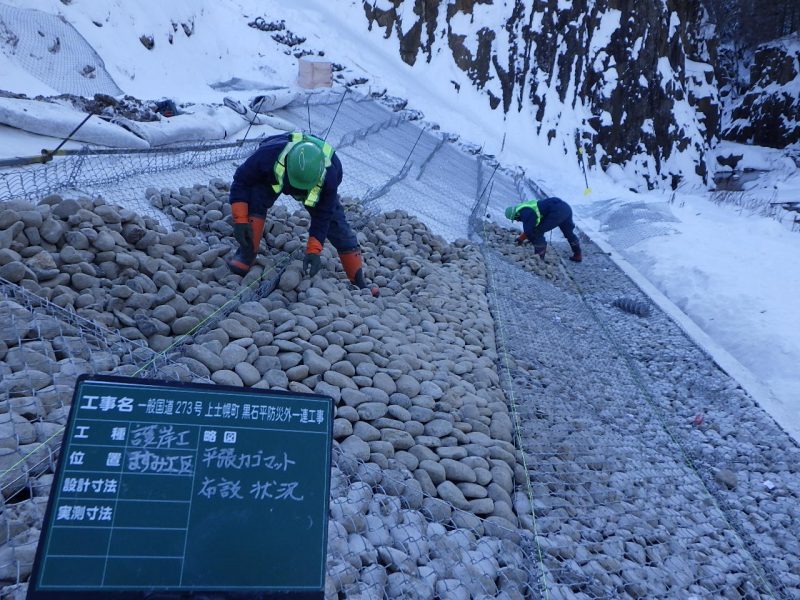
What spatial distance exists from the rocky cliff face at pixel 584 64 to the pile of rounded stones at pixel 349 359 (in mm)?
13063

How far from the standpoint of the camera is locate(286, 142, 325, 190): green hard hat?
13.4 ft

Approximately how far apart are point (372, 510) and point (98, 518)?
123cm

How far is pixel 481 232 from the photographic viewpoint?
7.79 meters

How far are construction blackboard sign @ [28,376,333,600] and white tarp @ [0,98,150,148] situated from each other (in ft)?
14.3

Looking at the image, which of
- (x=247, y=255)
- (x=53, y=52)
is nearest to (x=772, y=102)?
(x=53, y=52)

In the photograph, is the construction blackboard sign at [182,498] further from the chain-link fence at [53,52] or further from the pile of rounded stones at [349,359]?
the chain-link fence at [53,52]

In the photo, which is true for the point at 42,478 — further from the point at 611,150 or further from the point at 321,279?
the point at 611,150

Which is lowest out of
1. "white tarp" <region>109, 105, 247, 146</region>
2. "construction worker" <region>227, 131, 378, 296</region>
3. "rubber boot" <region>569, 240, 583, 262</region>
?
"rubber boot" <region>569, 240, 583, 262</region>

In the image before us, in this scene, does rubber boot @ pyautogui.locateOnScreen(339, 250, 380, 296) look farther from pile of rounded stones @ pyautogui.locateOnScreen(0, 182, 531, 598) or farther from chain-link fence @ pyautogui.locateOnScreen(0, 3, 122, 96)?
chain-link fence @ pyautogui.locateOnScreen(0, 3, 122, 96)

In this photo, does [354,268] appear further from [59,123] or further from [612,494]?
[59,123]

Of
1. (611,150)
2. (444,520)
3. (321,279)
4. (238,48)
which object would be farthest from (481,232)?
(611,150)

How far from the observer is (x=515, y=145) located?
52.2ft

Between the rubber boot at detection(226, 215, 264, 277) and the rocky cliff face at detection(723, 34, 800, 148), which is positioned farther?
the rocky cliff face at detection(723, 34, 800, 148)

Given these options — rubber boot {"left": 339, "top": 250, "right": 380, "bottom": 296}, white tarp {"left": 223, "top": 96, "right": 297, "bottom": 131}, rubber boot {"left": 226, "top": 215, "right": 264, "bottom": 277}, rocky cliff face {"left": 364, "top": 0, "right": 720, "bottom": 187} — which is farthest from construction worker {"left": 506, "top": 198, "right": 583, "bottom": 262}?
rocky cliff face {"left": 364, "top": 0, "right": 720, "bottom": 187}
